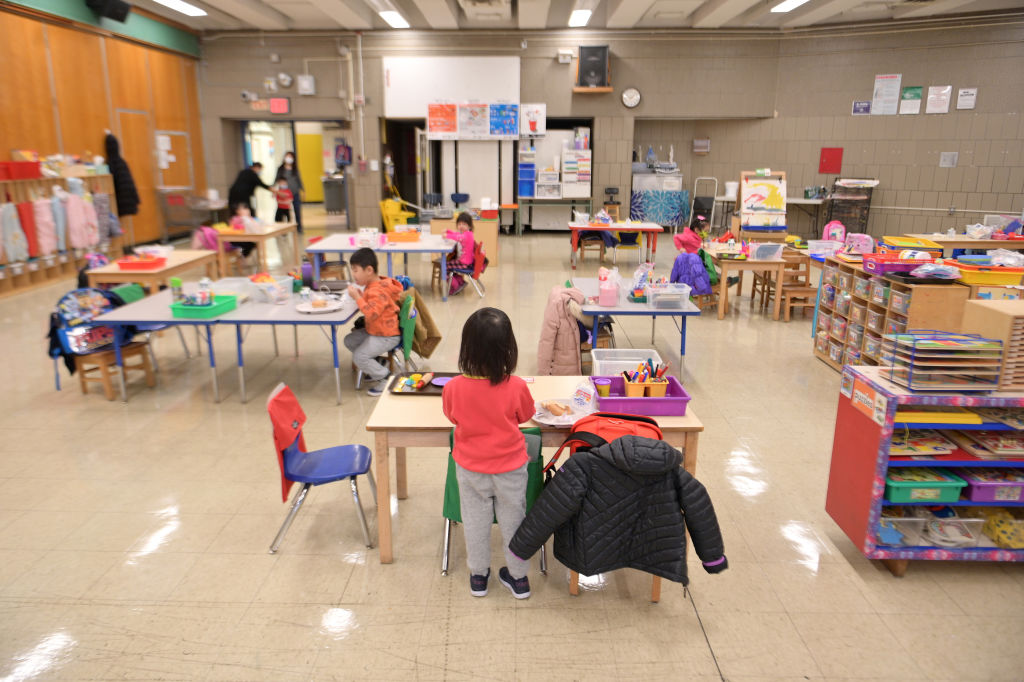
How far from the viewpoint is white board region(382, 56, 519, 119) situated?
1441cm

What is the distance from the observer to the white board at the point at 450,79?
1441 centimetres

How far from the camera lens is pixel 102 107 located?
11.6m

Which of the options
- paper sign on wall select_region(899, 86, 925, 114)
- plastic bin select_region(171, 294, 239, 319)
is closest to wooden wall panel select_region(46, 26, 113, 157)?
plastic bin select_region(171, 294, 239, 319)

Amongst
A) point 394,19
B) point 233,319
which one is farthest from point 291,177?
point 233,319

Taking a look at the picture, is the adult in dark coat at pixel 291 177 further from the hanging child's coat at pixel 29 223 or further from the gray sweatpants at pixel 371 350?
the gray sweatpants at pixel 371 350

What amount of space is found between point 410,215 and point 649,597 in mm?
10406

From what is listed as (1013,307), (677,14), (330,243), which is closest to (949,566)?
(1013,307)

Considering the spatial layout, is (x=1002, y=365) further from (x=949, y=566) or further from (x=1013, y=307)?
(x=949, y=566)

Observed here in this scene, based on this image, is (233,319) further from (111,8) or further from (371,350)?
(111,8)

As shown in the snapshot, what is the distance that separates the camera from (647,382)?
3.36 metres

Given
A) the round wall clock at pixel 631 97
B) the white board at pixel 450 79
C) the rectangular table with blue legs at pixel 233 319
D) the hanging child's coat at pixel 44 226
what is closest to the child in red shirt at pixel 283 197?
the white board at pixel 450 79

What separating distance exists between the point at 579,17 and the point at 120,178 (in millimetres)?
8636

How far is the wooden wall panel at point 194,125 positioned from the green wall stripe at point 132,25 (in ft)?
1.31

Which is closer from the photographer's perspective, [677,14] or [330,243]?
[330,243]
